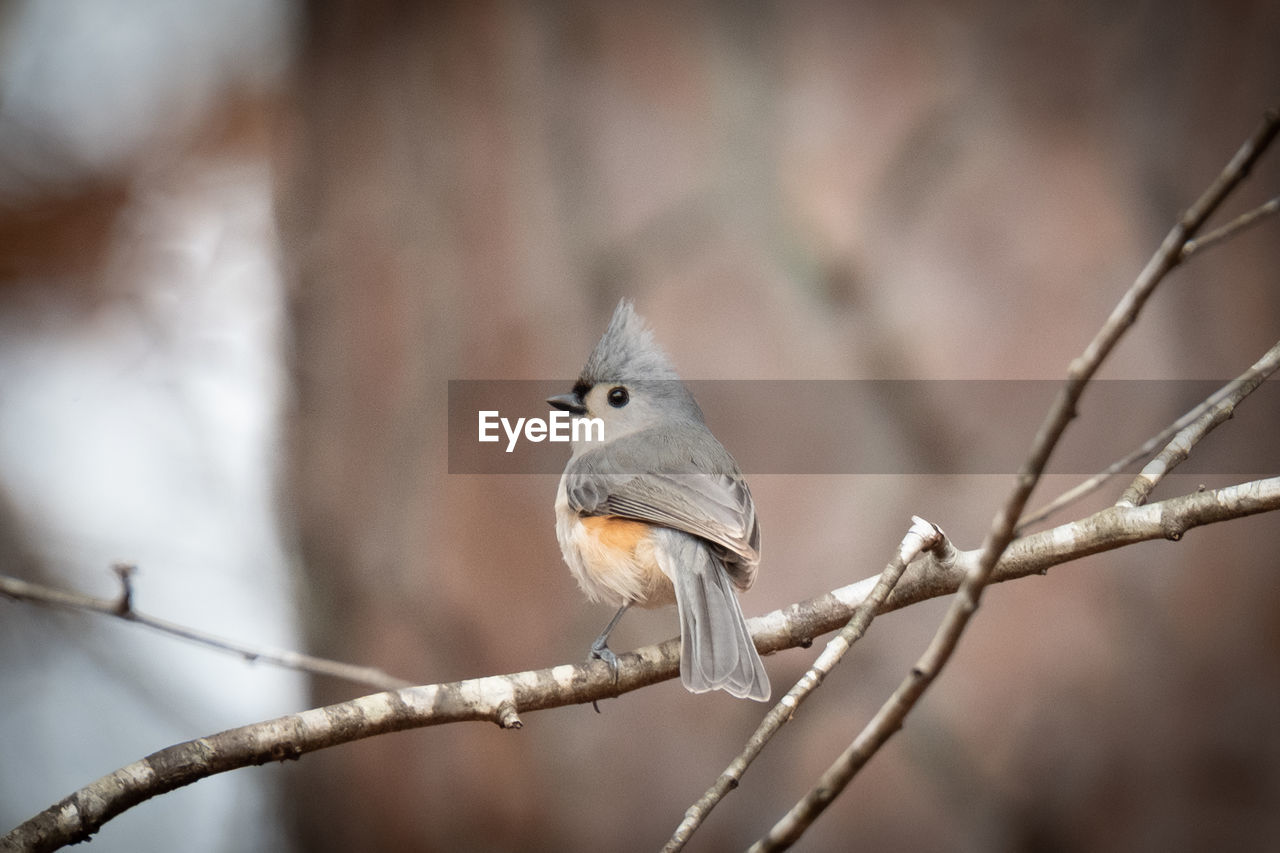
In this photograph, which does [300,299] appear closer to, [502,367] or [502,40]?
[502,367]

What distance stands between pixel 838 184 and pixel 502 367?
1085 mm

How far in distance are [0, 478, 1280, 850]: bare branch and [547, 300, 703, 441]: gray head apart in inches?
23.3

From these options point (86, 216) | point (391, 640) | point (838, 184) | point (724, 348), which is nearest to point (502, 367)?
point (724, 348)

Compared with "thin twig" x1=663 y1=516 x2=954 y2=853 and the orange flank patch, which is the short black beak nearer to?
the orange flank patch

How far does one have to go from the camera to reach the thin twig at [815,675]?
1.11 metres

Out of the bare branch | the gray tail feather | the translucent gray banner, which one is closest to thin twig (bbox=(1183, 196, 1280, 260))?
the bare branch

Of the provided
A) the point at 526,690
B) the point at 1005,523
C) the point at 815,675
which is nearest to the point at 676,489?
the point at 526,690

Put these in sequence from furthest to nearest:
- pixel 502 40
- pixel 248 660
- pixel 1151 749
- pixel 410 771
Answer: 1. pixel 502 40
2. pixel 410 771
3. pixel 1151 749
4. pixel 248 660

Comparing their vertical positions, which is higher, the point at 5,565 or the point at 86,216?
the point at 86,216

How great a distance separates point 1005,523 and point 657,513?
1.02 m

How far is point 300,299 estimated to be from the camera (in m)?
3.06

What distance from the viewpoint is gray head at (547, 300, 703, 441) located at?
215 centimetres

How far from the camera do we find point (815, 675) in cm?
128

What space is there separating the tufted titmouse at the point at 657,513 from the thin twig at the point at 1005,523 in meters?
0.59
